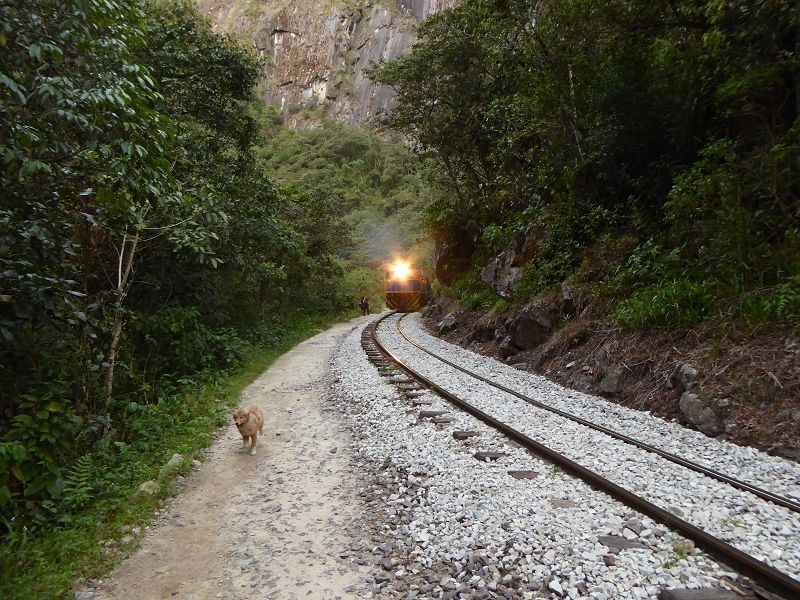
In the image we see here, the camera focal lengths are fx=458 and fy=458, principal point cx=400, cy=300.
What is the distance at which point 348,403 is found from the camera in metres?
8.11

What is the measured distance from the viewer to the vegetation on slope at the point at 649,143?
6.96 metres

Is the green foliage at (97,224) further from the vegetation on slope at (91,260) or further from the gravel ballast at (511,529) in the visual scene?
the gravel ballast at (511,529)

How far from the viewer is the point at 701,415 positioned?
5.82 metres

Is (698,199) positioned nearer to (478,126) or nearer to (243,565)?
(243,565)

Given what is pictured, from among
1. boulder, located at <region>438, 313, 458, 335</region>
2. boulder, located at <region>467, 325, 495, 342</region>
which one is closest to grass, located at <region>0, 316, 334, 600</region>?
boulder, located at <region>467, 325, 495, 342</region>

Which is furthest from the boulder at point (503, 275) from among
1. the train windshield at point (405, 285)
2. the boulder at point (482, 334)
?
the train windshield at point (405, 285)

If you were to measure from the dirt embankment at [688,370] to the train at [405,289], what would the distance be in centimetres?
2132

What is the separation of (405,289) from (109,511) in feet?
93.7

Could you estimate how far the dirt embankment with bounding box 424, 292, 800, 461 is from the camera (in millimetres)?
5320

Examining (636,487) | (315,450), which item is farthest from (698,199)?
(315,450)

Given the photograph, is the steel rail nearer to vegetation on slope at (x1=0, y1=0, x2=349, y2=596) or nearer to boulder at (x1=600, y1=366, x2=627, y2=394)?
boulder at (x1=600, y1=366, x2=627, y2=394)

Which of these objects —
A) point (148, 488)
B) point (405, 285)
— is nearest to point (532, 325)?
point (148, 488)

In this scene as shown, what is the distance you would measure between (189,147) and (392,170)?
4758 centimetres

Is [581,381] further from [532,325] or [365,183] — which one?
[365,183]
